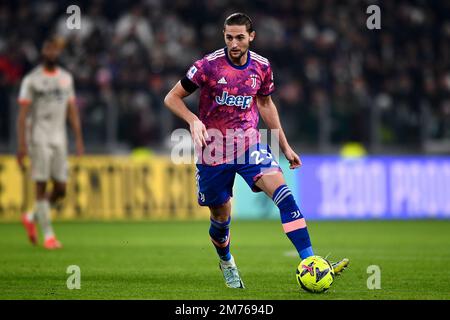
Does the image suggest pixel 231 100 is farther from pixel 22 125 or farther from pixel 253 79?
pixel 22 125

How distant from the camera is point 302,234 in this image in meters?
7.75

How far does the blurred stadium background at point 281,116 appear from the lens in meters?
16.1

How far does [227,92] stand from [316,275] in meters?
1.69

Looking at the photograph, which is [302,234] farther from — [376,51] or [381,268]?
[376,51]

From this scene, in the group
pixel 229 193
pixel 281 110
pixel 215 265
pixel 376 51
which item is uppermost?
pixel 376 51

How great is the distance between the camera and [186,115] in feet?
25.9

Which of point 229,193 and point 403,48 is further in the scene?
point 403,48

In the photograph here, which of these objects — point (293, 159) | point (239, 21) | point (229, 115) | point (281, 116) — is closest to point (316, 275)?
point (293, 159)

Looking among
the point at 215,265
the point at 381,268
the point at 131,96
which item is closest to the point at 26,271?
the point at 215,265

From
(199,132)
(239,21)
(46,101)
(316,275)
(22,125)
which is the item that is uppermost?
(239,21)

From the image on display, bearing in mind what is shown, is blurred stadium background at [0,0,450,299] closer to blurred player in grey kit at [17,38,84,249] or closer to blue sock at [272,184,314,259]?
blurred player in grey kit at [17,38,84,249]

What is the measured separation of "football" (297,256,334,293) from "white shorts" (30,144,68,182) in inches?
232

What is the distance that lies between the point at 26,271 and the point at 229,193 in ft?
7.99

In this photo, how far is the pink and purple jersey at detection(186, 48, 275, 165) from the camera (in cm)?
809
